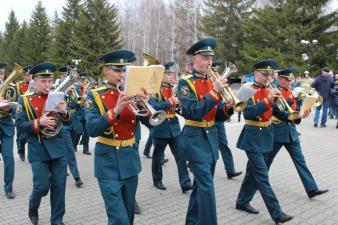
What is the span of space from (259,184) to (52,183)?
276 centimetres

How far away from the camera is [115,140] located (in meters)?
4.25

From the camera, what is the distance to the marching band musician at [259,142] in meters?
5.57

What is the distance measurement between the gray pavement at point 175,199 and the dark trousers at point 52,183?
0.47 metres

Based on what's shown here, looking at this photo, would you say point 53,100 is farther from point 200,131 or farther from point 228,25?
point 228,25

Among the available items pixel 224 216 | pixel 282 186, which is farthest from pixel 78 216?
pixel 282 186

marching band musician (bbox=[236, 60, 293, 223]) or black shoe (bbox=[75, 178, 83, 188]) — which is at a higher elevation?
marching band musician (bbox=[236, 60, 293, 223])

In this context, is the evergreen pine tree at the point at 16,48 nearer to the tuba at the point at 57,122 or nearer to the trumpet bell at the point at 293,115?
the tuba at the point at 57,122

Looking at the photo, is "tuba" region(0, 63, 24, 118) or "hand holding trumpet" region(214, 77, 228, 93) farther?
"tuba" region(0, 63, 24, 118)

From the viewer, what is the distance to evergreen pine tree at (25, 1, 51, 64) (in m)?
52.6

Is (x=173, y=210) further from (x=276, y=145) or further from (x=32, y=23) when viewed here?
(x=32, y=23)

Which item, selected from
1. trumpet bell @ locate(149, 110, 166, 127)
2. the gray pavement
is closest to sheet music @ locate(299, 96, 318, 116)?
the gray pavement

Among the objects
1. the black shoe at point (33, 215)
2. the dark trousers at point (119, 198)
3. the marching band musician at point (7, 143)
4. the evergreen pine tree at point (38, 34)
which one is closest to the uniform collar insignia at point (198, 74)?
the dark trousers at point (119, 198)

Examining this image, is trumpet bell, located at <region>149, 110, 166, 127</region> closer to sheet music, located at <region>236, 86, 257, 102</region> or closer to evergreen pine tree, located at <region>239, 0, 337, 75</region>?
sheet music, located at <region>236, 86, 257, 102</region>

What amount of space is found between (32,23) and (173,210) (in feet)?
168
